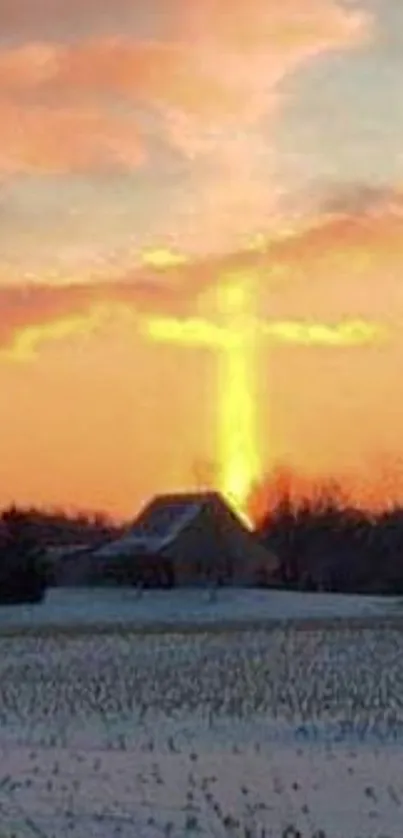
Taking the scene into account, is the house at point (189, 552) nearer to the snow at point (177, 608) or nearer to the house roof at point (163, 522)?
the house roof at point (163, 522)

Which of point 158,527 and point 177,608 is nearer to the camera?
point 177,608

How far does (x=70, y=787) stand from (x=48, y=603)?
6122 cm

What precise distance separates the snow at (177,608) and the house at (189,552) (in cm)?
453

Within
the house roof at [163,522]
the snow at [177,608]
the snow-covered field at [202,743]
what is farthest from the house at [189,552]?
the snow-covered field at [202,743]

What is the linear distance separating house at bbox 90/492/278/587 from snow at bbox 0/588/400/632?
4.53m

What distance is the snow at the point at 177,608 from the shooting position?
2564 inches

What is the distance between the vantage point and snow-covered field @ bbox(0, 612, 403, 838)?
1609cm

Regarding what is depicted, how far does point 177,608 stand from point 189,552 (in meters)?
18.4

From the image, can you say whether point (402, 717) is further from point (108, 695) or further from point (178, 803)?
point (178, 803)

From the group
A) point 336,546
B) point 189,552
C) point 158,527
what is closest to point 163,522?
point 158,527

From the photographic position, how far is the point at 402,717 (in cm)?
2609

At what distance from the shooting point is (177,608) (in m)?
75.3

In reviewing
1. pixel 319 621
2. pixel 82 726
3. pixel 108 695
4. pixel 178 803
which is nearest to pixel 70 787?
pixel 178 803

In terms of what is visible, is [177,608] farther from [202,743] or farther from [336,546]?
[202,743]
